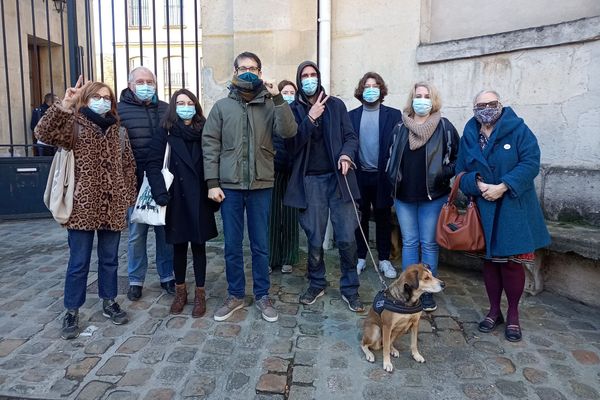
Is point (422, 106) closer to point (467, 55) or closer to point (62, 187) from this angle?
point (467, 55)

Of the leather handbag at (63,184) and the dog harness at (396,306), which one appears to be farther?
the leather handbag at (63,184)

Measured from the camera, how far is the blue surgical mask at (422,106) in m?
3.81

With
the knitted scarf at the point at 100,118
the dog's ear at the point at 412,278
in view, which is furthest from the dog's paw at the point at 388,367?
the knitted scarf at the point at 100,118

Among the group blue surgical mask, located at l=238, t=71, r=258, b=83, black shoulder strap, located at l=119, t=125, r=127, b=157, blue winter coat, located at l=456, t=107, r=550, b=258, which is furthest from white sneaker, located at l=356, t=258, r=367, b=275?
black shoulder strap, located at l=119, t=125, r=127, b=157

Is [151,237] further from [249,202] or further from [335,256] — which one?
[249,202]

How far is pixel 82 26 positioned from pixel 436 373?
412 inches

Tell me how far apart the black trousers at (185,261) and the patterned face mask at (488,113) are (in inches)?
95.0

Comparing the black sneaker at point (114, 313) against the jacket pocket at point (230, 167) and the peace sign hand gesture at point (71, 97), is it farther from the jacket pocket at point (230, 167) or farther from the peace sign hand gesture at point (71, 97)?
the peace sign hand gesture at point (71, 97)

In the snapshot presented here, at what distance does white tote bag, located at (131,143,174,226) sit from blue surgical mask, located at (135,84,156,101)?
530 mm

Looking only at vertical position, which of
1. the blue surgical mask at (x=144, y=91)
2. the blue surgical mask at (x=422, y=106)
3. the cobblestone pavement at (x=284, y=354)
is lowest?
the cobblestone pavement at (x=284, y=354)

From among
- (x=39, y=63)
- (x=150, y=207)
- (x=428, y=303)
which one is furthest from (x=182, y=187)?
(x=39, y=63)

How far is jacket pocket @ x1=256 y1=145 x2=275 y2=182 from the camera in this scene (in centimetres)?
374

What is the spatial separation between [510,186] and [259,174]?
1.83 m

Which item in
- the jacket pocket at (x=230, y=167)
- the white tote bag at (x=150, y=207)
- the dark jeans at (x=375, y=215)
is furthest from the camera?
the dark jeans at (x=375, y=215)
